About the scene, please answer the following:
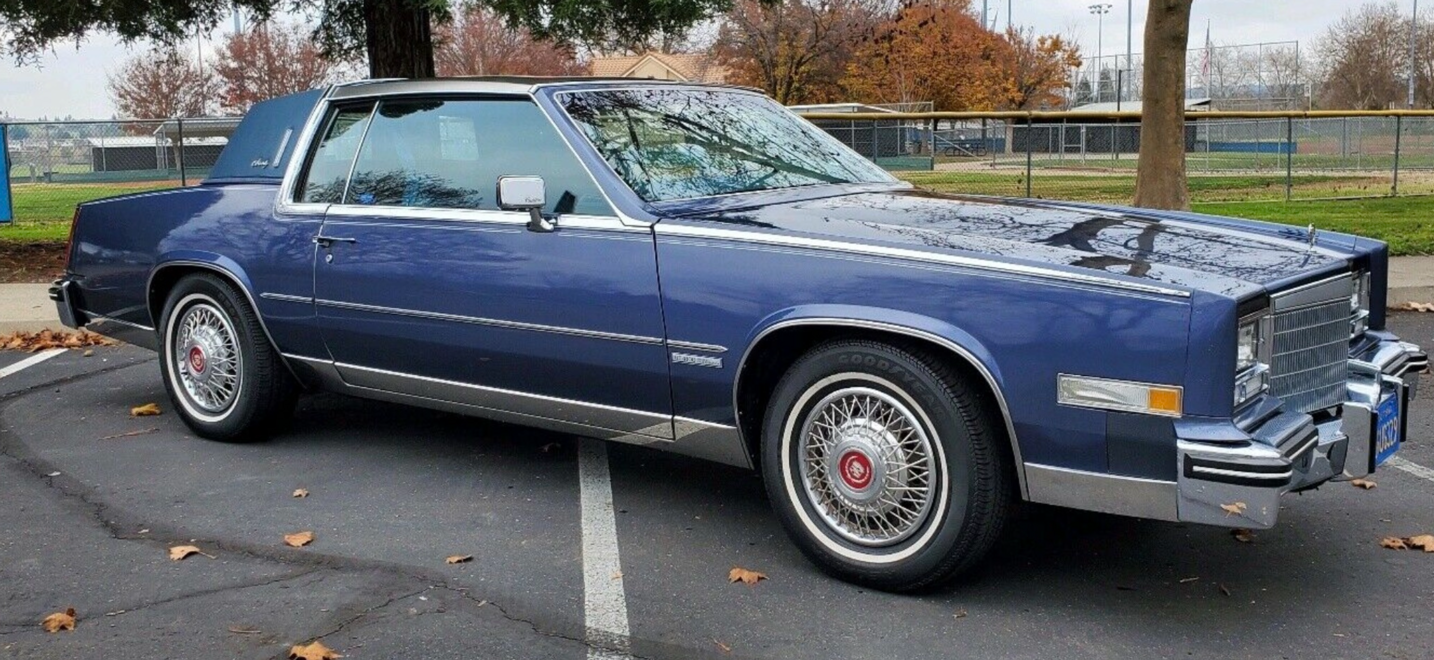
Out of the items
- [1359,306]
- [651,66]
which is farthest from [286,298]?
[651,66]

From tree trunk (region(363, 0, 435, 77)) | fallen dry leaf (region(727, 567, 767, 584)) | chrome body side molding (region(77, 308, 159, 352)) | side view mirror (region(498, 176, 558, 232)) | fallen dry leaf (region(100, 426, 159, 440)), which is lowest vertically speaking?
fallen dry leaf (region(727, 567, 767, 584))

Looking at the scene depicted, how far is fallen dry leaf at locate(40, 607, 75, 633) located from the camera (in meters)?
4.08

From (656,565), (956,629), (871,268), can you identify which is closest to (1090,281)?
(871,268)

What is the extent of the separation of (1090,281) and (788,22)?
165ft

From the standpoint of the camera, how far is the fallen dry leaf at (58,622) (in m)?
4.08

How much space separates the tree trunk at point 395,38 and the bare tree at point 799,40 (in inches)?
1521

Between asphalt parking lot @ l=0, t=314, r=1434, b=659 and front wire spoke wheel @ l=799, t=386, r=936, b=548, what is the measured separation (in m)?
0.22

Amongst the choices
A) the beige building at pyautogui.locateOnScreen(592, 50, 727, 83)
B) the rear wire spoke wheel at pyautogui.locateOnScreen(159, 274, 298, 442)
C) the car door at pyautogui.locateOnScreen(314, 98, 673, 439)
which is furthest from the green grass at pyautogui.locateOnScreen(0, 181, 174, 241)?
the beige building at pyautogui.locateOnScreen(592, 50, 727, 83)

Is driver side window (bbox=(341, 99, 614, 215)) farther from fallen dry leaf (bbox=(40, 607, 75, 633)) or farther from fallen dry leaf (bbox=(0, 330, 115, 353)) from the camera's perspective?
fallen dry leaf (bbox=(0, 330, 115, 353))

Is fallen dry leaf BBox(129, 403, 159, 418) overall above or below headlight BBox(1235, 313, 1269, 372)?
below

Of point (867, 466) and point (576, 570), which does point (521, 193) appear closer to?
point (576, 570)

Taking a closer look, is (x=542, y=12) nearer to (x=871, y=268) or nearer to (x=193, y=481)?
(x=193, y=481)

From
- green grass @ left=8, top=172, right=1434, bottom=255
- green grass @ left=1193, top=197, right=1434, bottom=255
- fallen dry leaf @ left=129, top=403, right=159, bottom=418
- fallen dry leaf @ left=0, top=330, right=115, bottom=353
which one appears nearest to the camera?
fallen dry leaf @ left=129, top=403, right=159, bottom=418

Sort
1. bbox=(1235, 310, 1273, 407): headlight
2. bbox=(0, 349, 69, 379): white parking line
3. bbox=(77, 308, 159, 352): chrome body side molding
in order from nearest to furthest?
bbox=(1235, 310, 1273, 407): headlight, bbox=(77, 308, 159, 352): chrome body side molding, bbox=(0, 349, 69, 379): white parking line
